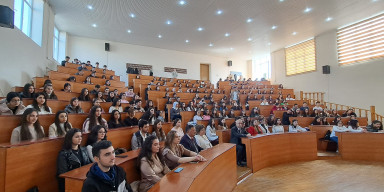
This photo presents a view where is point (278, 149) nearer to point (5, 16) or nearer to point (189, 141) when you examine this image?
point (189, 141)

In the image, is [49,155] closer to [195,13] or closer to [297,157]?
[297,157]

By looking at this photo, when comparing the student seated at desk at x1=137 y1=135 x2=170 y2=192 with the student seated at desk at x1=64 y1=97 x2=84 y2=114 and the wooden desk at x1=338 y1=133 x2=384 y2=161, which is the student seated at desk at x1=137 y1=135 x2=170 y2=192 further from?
the wooden desk at x1=338 y1=133 x2=384 y2=161

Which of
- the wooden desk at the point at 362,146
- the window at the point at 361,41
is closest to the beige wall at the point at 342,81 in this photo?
the window at the point at 361,41

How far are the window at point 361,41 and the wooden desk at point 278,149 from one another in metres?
5.78

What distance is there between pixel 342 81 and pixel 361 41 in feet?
5.57

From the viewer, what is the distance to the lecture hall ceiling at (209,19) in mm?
6863

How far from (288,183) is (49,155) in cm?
319

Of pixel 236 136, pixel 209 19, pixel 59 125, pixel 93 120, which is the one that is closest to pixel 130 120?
pixel 93 120

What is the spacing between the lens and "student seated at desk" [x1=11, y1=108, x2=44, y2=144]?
7.48 ft

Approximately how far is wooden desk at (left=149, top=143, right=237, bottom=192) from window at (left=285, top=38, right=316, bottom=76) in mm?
9275

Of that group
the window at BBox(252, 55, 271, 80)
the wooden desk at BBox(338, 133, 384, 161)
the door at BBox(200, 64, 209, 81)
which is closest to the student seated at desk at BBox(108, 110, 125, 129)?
the wooden desk at BBox(338, 133, 384, 161)

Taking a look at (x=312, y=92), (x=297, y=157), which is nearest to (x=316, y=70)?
(x=312, y=92)

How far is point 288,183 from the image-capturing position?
3.11 meters

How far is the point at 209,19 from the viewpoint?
8102 millimetres
